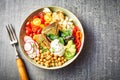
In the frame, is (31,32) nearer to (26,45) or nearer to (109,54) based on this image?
(26,45)

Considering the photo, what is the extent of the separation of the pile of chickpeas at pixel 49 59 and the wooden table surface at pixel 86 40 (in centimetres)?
6

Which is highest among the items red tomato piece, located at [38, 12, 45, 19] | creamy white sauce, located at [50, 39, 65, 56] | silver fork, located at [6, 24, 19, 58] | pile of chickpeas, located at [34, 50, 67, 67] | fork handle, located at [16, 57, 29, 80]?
red tomato piece, located at [38, 12, 45, 19]

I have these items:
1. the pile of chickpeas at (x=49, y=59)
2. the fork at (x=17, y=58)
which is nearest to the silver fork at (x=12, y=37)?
the fork at (x=17, y=58)

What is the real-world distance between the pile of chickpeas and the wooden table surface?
0.06 meters

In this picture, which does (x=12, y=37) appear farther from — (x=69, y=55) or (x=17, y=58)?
(x=69, y=55)

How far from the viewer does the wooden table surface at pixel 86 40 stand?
47.2 inches

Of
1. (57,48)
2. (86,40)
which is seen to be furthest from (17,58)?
(86,40)

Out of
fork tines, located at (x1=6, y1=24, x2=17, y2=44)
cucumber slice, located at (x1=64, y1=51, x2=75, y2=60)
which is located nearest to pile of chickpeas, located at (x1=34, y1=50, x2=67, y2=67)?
cucumber slice, located at (x1=64, y1=51, x2=75, y2=60)

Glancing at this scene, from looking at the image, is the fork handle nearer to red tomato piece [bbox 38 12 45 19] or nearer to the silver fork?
the silver fork

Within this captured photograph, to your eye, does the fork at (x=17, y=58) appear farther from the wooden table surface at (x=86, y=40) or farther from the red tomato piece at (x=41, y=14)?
the red tomato piece at (x=41, y=14)

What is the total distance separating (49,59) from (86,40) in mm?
184

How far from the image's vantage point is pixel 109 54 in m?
1.21

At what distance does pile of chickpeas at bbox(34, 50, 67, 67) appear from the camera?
115 centimetres

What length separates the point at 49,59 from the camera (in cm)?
116
